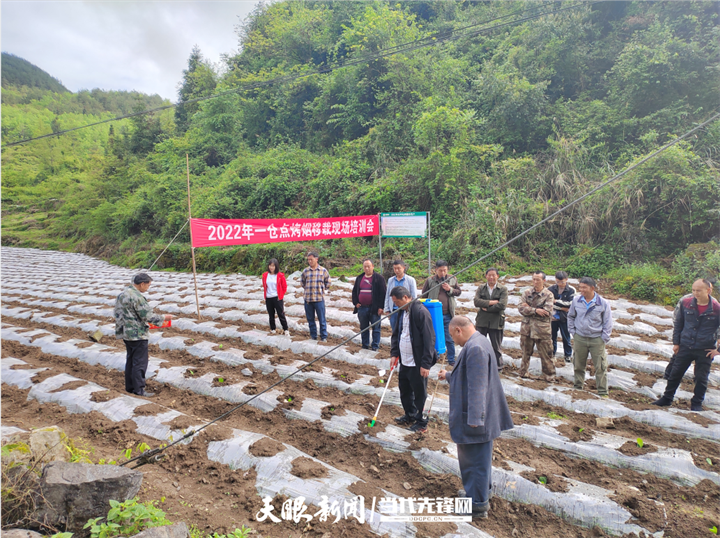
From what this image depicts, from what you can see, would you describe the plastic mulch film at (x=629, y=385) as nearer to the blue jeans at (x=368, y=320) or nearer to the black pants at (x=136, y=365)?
the blue jeans at (x=368, y=320)

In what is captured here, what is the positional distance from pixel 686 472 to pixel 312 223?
7.70 meters

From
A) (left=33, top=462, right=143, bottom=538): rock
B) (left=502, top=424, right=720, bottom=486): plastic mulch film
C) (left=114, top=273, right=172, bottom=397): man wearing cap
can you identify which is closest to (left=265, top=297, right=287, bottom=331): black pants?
(left=114, top=273, right=172, bottom=397): man wearing cap

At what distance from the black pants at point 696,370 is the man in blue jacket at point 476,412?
2665mm

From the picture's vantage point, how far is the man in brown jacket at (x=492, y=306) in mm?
5094

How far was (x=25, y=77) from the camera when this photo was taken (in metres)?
67.4

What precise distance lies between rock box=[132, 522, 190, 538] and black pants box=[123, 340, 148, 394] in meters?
3.02

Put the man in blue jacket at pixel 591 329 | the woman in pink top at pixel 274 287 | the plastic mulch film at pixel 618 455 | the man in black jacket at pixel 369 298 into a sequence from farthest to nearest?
the woman in pink top at pixel 274 287
the man in black jacket at pixel 369 298
the man in blue jacket at pixel 591 329
the plastic mulch film at pixel 618 455

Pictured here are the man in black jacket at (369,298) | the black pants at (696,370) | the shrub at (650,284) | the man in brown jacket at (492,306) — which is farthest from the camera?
the shrub at (650,284)

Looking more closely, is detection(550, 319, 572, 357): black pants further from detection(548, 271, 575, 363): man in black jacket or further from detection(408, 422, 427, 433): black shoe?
detection(408, 422, 427, 433): black shoe

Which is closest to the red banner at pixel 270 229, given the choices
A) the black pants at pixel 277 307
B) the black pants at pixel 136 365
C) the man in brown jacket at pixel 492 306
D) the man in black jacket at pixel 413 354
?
the black pants at pixel 277 307

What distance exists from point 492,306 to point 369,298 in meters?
1.84

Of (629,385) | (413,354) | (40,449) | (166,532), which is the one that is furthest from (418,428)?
(40,449)

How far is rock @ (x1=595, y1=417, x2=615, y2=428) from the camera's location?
13.2 ft

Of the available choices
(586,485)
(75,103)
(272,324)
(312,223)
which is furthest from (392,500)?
(75,103)
